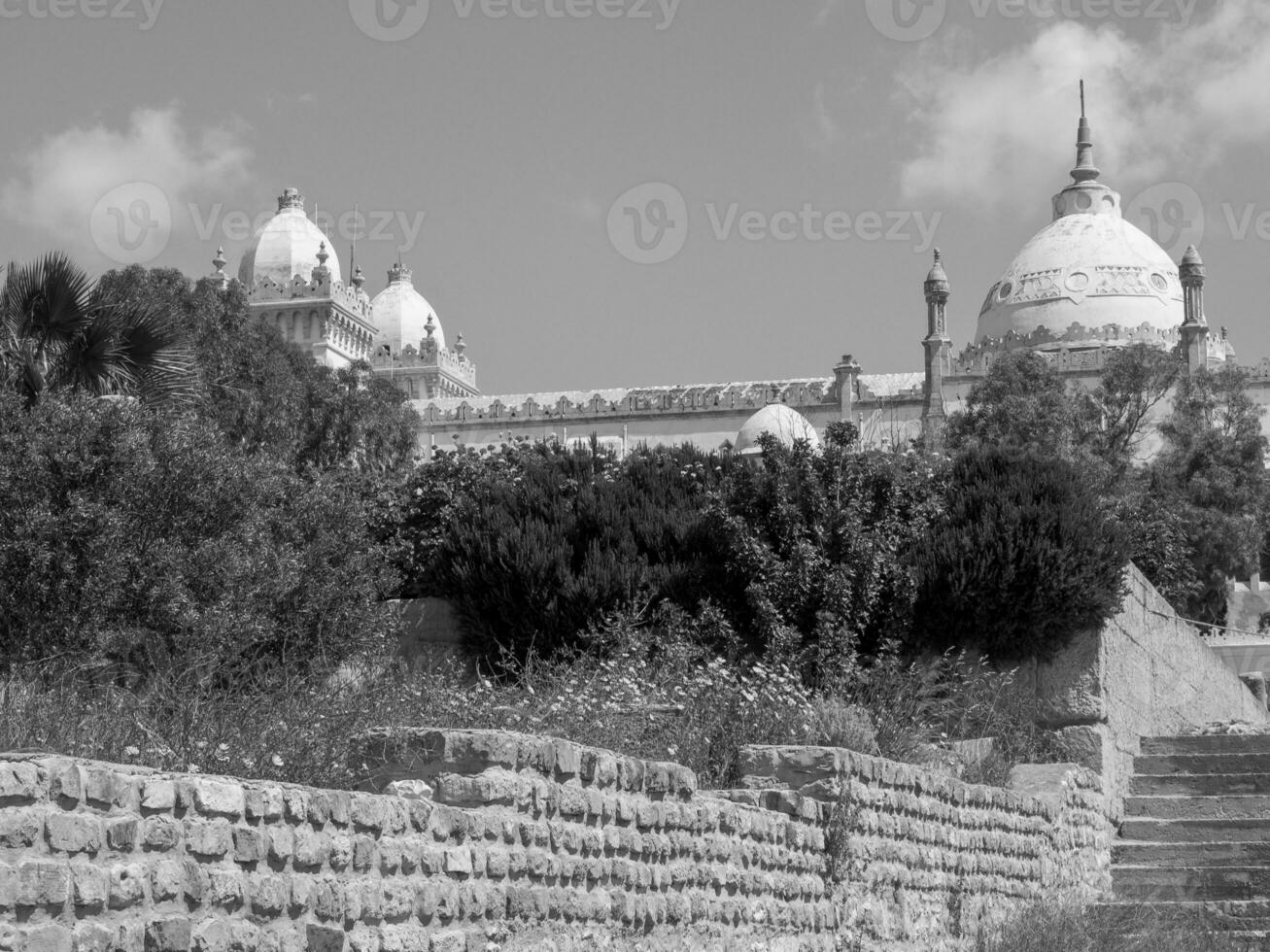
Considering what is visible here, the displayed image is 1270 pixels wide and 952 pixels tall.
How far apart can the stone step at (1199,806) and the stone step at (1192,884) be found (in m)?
0.73

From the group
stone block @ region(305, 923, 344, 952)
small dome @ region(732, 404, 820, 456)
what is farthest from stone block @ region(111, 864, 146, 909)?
small dome @ region(732, 404, 820, 456)

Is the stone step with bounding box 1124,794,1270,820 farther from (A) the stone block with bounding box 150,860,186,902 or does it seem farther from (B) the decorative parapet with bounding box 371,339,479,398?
(B) the decorative parapet with bounding box 371,339,479,398

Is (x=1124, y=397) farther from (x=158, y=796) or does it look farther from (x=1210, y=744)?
(x=158, y=796)

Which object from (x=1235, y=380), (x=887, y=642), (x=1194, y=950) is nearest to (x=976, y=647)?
(x=887, y=642)

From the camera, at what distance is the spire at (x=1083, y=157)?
6209 cm

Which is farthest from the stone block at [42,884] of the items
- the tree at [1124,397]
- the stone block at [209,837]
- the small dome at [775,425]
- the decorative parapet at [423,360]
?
the decorative parapet at [423,360]

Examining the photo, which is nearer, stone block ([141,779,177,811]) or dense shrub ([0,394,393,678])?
stone block ([141,779,177,811])

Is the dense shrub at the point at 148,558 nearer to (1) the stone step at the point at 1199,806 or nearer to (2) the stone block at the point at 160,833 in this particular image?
(1) the stone step at the point at 1199,806

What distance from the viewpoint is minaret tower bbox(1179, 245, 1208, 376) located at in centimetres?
5219

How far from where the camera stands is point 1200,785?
1356 centimetres

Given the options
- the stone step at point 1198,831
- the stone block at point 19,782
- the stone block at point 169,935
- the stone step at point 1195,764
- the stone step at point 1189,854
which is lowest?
the stone step at point 1189,854

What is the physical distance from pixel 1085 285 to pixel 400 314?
28243 millimetres

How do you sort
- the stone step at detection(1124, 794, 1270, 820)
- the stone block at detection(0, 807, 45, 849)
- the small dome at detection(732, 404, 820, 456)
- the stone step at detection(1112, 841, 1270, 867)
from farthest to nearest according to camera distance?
the small dome at detection(732, 404, 820, 456) → the stone step at detection(1124, 794, 1270, 820) → the stone step at detection(1112, 841, 1270, 867) → the stone block at detection(0, 807, 45, 849)

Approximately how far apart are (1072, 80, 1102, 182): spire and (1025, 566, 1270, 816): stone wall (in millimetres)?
46709
